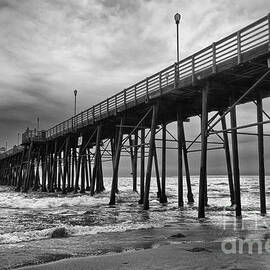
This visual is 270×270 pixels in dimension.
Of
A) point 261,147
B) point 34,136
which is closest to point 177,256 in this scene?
point 261,147

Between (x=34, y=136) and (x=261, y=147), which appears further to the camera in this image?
(x=34, y=136)

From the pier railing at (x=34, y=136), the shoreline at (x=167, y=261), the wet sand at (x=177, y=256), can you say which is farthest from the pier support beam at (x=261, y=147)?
the pier railing at (x=34, y=136)

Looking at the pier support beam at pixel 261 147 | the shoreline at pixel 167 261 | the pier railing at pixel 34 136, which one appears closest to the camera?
the shoreline at pixel 167 261

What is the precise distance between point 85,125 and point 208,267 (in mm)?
21138

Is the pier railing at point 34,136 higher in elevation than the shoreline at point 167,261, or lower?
higher

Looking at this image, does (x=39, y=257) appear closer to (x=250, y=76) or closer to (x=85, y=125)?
(x=250, y=76)

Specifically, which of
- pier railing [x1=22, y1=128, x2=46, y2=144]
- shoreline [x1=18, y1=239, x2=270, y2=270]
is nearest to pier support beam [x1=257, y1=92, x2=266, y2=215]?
shoreline [x1=18, y1=239, x2=270, y2=270]

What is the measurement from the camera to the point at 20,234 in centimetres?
997

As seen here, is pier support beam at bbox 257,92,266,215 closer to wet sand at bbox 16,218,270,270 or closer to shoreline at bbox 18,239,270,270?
wet sand at bbox 16,218,270,270

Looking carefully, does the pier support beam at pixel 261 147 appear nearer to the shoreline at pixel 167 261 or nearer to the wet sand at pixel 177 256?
the wet sand at pixel 177 256

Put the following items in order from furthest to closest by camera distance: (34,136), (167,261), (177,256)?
(34,136)
(177,256)
(167,261)

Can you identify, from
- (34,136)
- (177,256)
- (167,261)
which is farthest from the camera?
(34,136)

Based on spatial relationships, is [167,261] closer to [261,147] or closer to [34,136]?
[261,147]

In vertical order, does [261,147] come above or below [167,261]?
above
